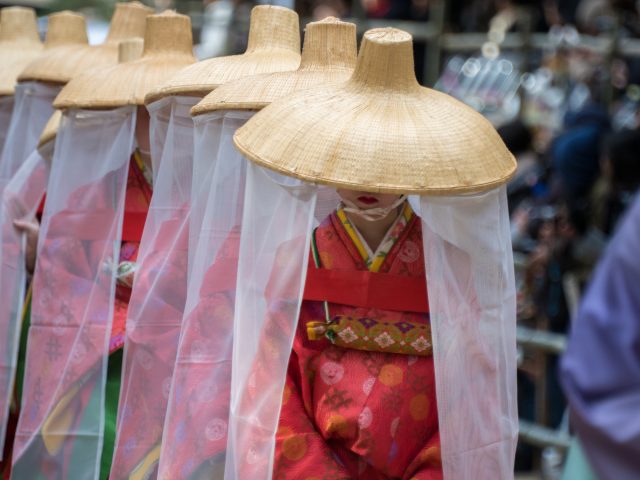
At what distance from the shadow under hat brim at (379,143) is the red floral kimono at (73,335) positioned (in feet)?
3.80

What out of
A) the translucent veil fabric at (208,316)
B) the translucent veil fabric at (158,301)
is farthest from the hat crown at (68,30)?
the translucent veil fabric at (208,316)

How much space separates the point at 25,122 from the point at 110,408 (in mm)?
1467

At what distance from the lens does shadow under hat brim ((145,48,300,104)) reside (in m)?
3.57

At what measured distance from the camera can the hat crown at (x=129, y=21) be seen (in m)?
4.86

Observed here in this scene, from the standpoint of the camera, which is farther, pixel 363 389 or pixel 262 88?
pixel 262 88

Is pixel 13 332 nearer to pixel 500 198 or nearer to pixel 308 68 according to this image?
pixel 308 68

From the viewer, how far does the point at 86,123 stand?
404cm

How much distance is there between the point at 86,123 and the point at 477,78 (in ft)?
17.3

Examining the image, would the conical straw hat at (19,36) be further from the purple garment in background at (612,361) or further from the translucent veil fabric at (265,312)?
the purple garment in background at (612,361)

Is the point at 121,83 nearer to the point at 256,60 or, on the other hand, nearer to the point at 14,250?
the point at 256,60

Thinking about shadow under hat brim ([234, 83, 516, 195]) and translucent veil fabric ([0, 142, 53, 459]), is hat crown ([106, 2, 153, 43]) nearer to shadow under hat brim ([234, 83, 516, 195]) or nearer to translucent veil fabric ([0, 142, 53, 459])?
translucent veil fabric ([0, 142, 53, 459])

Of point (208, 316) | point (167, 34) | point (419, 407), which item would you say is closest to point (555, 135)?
point (167, 34)

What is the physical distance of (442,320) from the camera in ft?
9.47

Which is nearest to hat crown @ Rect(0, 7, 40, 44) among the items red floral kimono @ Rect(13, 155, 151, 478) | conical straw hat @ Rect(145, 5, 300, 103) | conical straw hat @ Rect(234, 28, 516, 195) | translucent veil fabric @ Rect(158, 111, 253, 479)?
red floral kimono @ Rect(13, 155, 151, 478)
